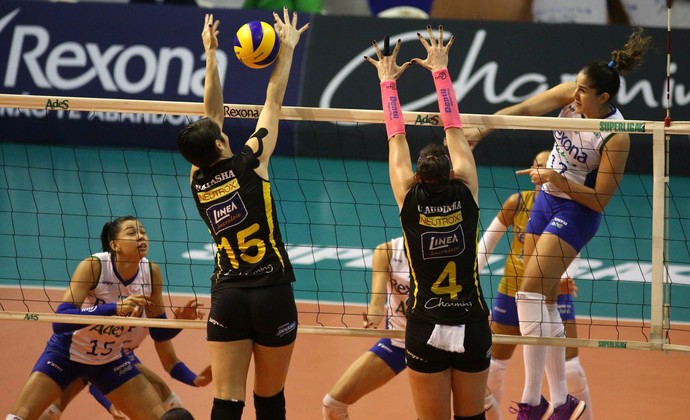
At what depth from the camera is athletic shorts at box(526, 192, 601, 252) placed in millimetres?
6668

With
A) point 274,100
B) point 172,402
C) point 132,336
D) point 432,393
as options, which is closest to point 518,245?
point 432,393

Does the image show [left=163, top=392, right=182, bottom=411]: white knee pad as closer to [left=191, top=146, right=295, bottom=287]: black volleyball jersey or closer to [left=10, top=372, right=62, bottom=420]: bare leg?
[left=10, top=372, right=62, bottom=420]: bare leg

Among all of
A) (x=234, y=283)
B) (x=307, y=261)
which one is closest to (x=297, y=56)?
(x=307, y=261)

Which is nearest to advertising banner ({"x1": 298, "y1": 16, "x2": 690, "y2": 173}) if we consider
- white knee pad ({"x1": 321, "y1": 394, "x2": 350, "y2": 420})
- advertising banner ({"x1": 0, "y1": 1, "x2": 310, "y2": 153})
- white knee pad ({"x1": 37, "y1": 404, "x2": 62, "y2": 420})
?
advertising banner ({"x1": 0, "y1": 1, "x2": 310, "y2": 153})

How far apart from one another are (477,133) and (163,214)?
262 inches

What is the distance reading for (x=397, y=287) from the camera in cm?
682

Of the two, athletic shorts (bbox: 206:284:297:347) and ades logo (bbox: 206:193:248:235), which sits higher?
ades logo (bbox: 206:193:248:235)

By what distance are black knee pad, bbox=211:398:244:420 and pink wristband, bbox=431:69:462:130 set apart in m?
1.92

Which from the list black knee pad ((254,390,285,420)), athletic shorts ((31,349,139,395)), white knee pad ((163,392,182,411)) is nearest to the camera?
black knee pad ((254,390,285,420))

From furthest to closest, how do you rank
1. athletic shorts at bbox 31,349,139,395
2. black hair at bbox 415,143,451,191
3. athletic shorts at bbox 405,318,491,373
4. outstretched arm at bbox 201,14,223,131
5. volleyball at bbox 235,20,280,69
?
athletic shorts at bbox 31,349,139,395 < volleyball at bbox 235,20,280,69 < outstretched arm at bbox 201,14,223,131 < athletic shorts at bbox 405,318,491,373 < black hair at bbox 415,143,451,191

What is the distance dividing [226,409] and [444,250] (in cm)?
146

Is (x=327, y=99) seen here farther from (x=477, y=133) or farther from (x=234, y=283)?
(x=234, y=283)

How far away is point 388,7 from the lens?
1697cm

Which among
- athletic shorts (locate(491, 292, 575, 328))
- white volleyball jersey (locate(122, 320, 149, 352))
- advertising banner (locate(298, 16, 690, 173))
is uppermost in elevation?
advertising banner (locate(298, 16, 690, 173))
